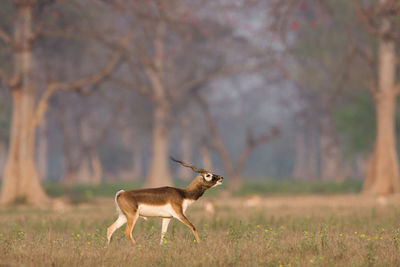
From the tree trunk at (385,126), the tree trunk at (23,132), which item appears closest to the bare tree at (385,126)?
the tree trunk at (385,126)

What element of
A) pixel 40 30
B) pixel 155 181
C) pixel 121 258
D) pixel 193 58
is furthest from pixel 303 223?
pixel 193 58

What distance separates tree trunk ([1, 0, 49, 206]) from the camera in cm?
2627

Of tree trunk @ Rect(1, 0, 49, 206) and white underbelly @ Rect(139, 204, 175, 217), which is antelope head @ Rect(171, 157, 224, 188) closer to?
white underbelly @ Rect(139, 204, 175, 217)

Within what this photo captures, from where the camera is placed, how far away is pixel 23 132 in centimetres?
2662

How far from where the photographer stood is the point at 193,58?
1802 inches

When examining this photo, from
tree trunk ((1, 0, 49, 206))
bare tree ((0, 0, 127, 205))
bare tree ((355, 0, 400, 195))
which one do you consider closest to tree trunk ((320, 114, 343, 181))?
bare tree ((355, 0, 400, 195))

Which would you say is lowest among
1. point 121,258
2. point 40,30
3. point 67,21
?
point 121,258

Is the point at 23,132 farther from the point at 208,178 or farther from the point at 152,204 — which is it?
the point at 208,178

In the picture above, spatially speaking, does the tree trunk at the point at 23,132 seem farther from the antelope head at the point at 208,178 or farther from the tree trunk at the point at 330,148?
the tree trunk at the point at 330,148

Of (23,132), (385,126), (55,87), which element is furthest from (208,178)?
(385,126)

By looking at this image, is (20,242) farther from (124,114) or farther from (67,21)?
(124,114)

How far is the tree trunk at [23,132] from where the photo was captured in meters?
26.3

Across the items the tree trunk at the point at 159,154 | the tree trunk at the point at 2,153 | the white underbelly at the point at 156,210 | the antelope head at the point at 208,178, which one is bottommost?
the white underbelly at the point at 156,210

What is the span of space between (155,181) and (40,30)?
15.6 m
